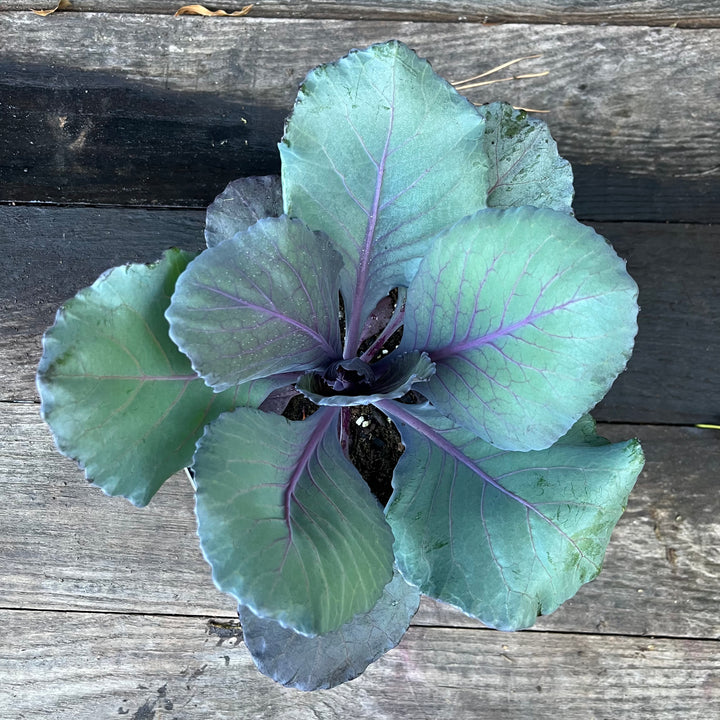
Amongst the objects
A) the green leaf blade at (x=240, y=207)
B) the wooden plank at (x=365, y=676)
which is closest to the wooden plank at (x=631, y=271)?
the green leaf blade at (x=240, y=207)

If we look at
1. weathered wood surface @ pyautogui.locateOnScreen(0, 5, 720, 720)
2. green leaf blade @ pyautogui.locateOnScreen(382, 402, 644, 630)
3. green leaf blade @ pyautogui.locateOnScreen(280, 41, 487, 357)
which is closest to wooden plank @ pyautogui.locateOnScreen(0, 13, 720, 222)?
weathered wood surface @ pyautogui.locateOnScreen(0, 5, 720, 720)

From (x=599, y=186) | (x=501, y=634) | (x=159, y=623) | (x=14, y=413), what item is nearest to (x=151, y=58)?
(x=14, y=413)

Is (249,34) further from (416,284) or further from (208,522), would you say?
(208,522)

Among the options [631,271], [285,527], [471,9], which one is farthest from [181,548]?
[471,9]

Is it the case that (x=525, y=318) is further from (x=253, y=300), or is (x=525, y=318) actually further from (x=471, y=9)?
(x=471, y=9)

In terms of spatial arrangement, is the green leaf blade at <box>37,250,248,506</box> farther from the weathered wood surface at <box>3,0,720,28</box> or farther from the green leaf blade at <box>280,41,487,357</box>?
the weathered wood surface at <box>3,0,720,28</box>

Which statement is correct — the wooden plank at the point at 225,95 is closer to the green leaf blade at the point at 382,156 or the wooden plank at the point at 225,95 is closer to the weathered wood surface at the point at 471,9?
the weathered wood surface at the point at 471,9
